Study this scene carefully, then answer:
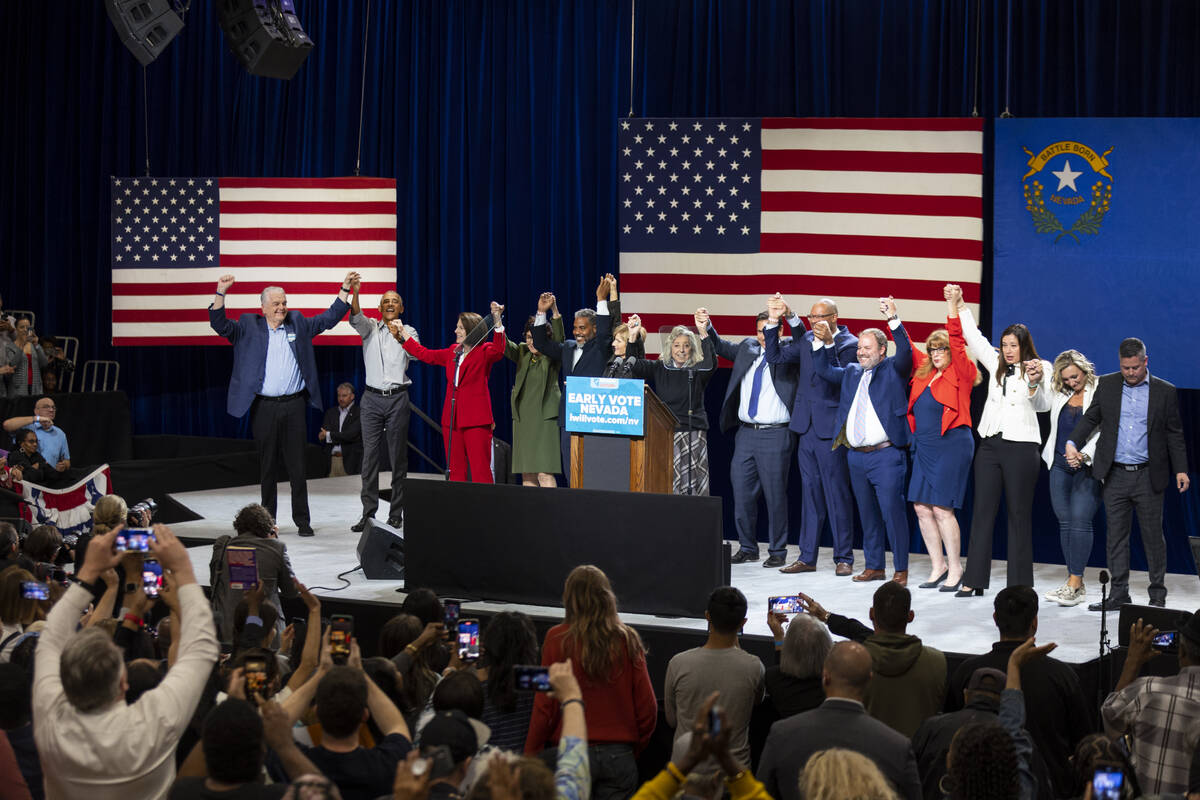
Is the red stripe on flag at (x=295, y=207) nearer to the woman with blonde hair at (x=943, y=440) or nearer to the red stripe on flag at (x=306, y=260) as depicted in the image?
the red stripe on flag at (x=306, y=260)

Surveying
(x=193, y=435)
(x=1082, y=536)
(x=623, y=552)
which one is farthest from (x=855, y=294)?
(x=193, y=435)

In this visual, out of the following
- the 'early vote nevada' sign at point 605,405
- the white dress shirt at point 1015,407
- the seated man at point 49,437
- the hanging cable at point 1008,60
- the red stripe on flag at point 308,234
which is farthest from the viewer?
the red stripe on flag at point 308,234

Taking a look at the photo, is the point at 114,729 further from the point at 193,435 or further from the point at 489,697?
the point at 193,435

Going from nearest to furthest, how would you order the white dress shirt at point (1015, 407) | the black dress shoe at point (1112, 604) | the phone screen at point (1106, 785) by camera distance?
the phone screen at point (1106, 785)
the black dress shoe at point (1112, 604)
the white dress shirt at point (1015, 407)

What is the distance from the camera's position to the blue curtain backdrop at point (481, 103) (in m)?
9.99

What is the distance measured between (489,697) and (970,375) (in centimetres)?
474

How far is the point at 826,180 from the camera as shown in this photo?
1009 centimetres

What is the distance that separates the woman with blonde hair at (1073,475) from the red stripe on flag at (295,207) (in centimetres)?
633

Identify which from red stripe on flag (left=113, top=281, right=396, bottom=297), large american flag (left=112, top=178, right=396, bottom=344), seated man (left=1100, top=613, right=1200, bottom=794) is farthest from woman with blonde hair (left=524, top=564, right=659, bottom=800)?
red stripe on flag (left=113, top=281, right=396, bottom=297)

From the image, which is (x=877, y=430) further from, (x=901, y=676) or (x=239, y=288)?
(x=239, y=288)

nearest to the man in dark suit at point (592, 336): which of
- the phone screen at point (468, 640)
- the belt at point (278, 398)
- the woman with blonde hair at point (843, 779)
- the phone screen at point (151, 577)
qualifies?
the belt at point (278, 398)

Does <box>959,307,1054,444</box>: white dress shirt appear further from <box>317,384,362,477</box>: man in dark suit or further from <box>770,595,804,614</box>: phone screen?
<box>317,384,362,477</box>: man in dark suit

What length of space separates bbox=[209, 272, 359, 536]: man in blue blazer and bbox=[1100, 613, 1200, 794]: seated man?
6551 millimetres

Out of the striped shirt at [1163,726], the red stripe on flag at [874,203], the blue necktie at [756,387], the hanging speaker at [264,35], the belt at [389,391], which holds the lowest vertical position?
the striped shirt at [1163,726]
